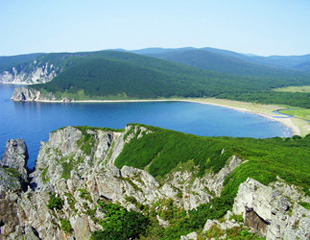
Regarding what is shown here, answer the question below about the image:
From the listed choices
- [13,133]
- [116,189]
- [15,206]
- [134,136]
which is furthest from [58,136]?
[116,189]

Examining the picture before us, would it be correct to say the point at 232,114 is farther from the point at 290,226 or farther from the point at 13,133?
the point at 290,226

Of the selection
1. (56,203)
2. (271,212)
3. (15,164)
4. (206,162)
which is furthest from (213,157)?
(15,164)

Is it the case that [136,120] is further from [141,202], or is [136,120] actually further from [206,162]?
[141,202]

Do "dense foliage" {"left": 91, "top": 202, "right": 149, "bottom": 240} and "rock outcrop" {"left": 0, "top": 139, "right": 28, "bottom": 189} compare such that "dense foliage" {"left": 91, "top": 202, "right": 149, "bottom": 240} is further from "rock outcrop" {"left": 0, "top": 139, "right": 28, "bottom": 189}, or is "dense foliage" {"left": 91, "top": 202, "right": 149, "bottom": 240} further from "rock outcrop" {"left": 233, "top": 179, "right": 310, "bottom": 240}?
"rock outcrop" {"left": 0, "top": 139, "right": 28, "bottom": 189}

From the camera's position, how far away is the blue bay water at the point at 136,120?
11519cm

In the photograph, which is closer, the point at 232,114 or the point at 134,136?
the point at 134,136

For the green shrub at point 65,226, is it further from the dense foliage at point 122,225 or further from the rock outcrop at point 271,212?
the rock outcrop at point 271,212

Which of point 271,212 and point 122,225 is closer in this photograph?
point 271,212

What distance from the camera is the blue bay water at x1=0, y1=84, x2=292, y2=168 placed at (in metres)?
115

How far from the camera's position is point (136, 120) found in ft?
470

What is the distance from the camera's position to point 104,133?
2854 inches

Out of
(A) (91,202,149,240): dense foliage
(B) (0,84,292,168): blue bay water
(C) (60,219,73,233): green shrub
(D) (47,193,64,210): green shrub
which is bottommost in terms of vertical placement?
(B) (0,84,292,168): blue bay water

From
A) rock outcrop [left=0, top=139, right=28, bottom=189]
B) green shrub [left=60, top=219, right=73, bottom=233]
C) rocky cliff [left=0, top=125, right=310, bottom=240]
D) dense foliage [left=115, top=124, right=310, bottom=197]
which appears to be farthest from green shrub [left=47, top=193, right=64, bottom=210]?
rock outcrop [left=0, top=139, right=28, bottom=189]

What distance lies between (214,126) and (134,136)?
70.7m
